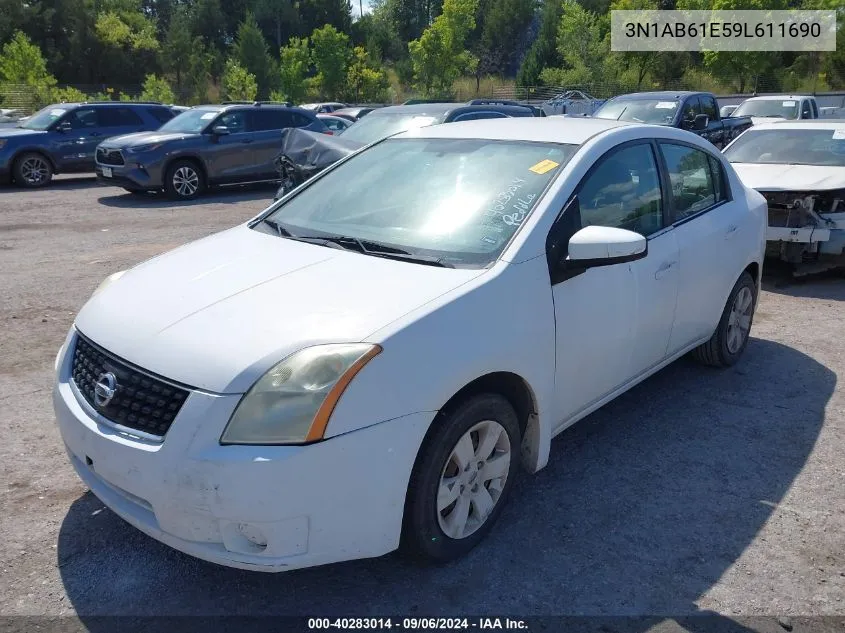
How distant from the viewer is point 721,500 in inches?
142

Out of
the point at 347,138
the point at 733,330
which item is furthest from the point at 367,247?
the point at 347,138

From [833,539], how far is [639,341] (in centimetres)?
125

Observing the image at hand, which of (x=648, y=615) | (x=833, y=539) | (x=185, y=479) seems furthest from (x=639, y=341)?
(x=185, y=479)

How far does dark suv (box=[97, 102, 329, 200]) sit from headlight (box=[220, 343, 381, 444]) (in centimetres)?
1187

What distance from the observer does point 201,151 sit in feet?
45.4

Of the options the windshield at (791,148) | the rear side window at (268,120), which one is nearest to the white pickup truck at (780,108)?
the windshield at (791,148)

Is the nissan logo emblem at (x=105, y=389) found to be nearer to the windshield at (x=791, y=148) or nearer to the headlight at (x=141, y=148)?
the windshield at (x=791, y=148)

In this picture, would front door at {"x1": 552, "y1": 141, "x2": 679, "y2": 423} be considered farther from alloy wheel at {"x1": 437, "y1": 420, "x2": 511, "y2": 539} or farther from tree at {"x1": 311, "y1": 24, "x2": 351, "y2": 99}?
tree at {"x1": 311, "y1": 24, "x2": 351, "y2": 99}

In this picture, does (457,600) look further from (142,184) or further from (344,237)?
(142,184)

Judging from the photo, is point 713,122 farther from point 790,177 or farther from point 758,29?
point 758,29

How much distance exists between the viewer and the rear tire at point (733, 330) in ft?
16.5

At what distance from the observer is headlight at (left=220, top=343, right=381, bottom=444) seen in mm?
2479

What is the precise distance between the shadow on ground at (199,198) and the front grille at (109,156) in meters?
0.69

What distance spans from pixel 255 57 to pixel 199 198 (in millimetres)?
39851
